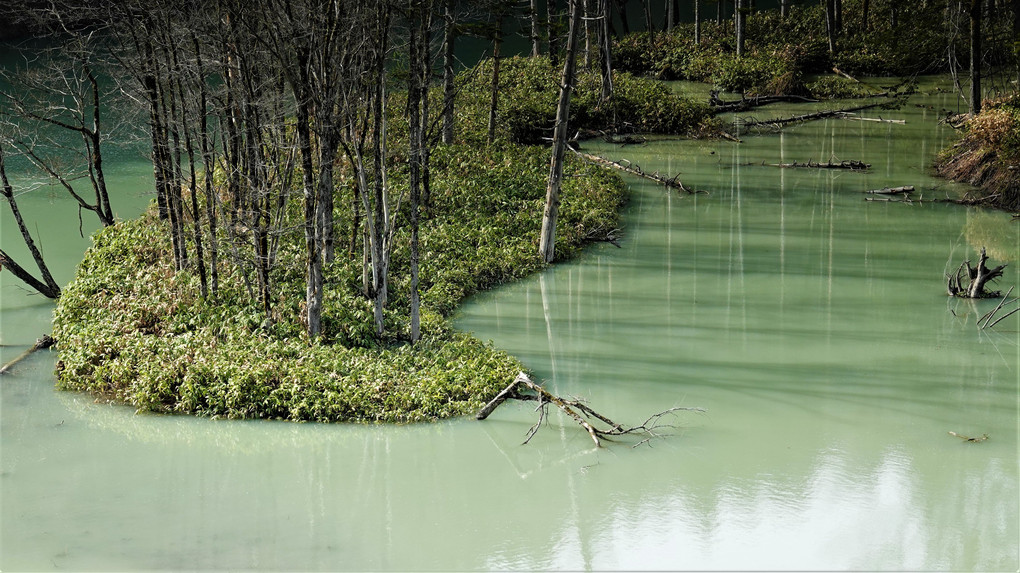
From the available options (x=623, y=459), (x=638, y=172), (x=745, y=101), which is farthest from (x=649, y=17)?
(x=623, y=459)

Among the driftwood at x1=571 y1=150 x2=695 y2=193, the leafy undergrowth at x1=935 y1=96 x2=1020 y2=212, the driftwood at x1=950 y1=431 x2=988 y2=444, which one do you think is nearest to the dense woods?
the leafy undergrowth at x1=935 y1=96 x2=1020 y2=212

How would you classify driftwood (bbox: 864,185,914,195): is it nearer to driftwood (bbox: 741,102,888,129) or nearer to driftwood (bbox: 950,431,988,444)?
driftwood (bbox: 741,102,888,129)

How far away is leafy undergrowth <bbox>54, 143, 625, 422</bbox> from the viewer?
32.9 feet

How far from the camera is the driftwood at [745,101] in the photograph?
2855cm

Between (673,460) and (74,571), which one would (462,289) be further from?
(74,571)

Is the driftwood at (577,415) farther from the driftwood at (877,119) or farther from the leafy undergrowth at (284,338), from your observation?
the driftwood at (877,119)

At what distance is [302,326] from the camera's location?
1145cm

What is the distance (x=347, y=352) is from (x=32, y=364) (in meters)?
4.46

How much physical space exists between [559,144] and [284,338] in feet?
18.9

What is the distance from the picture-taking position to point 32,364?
39.3 ft

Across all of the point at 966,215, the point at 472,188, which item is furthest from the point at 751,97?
the point at 472,188

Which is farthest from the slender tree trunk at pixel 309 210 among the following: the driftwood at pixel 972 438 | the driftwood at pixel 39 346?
the driftwood at pixel 972 438

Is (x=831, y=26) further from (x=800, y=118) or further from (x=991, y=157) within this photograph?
(x=991, y=157)

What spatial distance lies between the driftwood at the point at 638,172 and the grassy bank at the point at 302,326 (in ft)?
9.46
